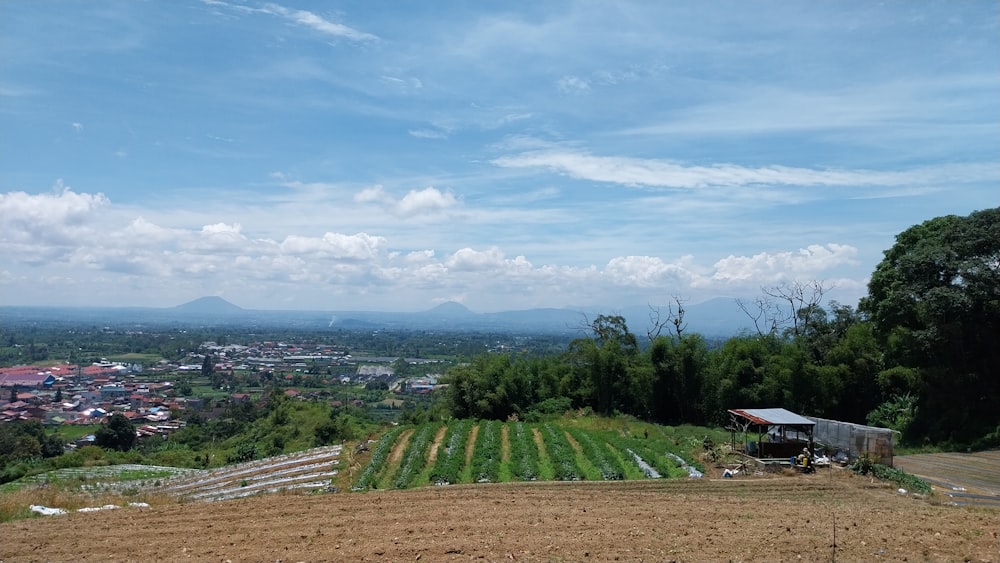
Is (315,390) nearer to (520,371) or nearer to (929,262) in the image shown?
(520,371)

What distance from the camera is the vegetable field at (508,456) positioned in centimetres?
1561

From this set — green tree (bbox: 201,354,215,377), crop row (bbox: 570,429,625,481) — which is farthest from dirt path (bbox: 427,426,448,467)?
green tree (bbox: 201,354,215,377)

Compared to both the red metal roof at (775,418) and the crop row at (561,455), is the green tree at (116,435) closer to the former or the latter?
the crop row at (561,455)

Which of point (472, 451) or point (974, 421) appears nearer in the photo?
point (472, 451)

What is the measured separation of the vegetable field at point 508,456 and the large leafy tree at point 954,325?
33.2ft

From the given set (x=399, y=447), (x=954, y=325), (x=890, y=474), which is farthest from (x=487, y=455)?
(x=954, y=325)

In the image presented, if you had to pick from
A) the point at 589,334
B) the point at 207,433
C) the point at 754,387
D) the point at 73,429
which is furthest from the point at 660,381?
the point at 73,429

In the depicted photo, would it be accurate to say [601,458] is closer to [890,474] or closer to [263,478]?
[890,474]

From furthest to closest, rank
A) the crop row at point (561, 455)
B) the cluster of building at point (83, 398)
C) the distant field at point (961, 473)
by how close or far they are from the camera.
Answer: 1. the cluster of building at point (83, 398)
2. the crop row at point (561, 455)
3. the distant field at point (961, 473)

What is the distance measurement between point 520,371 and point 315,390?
4848 cm

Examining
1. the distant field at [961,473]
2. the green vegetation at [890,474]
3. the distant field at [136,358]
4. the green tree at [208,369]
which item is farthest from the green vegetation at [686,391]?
the distant field at [136,358]

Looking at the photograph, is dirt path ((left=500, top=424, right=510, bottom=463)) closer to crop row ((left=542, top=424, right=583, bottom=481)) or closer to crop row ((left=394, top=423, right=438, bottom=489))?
crop row ((left=542, top=424, right=583, bottom=481))

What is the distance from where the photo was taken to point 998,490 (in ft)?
45.8

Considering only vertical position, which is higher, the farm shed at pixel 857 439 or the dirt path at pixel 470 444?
the farm shed at pixel 857 439
